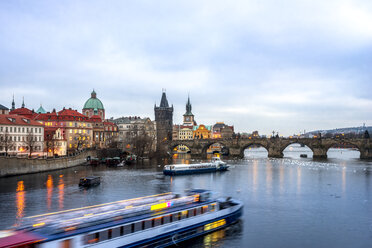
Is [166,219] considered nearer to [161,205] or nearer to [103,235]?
[161,205]

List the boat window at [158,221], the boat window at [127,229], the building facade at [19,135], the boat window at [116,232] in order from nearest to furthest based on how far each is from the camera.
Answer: the boat window at [116,232], the boat window at [127,229], the boat window at [158,221], the building facade at [19,135]

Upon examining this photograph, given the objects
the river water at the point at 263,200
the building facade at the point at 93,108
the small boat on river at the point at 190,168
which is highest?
the building facade at the point at 93,108

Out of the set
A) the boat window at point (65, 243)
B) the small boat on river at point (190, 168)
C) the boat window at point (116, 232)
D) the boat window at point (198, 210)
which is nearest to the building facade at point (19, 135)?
the small boat on river at point (190, 168)

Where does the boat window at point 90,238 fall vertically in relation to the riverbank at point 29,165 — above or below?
below

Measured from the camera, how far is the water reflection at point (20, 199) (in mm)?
36175

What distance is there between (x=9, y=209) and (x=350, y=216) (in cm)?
3595

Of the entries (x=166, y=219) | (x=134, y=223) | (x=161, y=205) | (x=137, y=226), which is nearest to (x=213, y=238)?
(x=166, y=219)

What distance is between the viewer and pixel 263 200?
147 feet

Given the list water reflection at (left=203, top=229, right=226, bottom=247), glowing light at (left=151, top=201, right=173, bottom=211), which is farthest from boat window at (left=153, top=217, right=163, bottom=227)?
water reflection at (left=203, top=229, right=226, bottom=247)

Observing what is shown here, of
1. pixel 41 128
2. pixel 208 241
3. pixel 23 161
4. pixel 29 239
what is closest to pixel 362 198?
pixel 208 241

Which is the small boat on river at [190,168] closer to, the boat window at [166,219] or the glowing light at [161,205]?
the glowing light at [161,205]

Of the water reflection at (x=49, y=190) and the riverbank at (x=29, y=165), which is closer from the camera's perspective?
the water reflection at (x=49, y=190)

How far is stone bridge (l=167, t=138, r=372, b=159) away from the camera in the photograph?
116 meters

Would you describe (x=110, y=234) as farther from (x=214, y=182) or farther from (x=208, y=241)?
(x=214, y=182)
